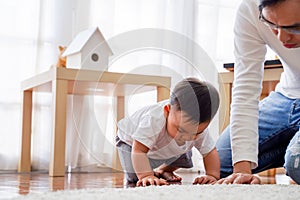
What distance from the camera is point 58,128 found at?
1.80 meters

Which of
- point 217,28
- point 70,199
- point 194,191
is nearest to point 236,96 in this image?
point 194,191

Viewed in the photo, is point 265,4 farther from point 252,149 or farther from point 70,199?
point 70,199

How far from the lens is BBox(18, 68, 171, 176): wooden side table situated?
1.61 m

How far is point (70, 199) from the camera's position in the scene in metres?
0.76

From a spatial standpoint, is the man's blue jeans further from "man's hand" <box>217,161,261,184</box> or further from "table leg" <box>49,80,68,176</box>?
"table leg" <box>49,80,68,176</box>

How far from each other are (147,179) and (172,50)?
48.5 inches

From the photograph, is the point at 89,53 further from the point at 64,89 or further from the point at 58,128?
the point at 58,128

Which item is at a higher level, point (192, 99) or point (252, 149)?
point (192, 99)

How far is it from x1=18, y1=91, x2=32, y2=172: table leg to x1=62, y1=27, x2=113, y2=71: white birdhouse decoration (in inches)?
9.8

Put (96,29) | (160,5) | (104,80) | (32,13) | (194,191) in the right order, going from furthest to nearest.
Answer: (160,5) < (32,13) < (96,29) < (104,80) < (194,191)

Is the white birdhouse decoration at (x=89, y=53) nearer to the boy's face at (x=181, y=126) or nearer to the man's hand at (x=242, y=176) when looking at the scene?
the boy's face at (x=181, y=126)

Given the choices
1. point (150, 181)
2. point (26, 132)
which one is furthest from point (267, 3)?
point (26, 132)

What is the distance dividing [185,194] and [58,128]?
1.02 metres

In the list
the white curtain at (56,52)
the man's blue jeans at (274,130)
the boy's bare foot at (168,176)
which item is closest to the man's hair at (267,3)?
the man's blue jeans at (274,130)
